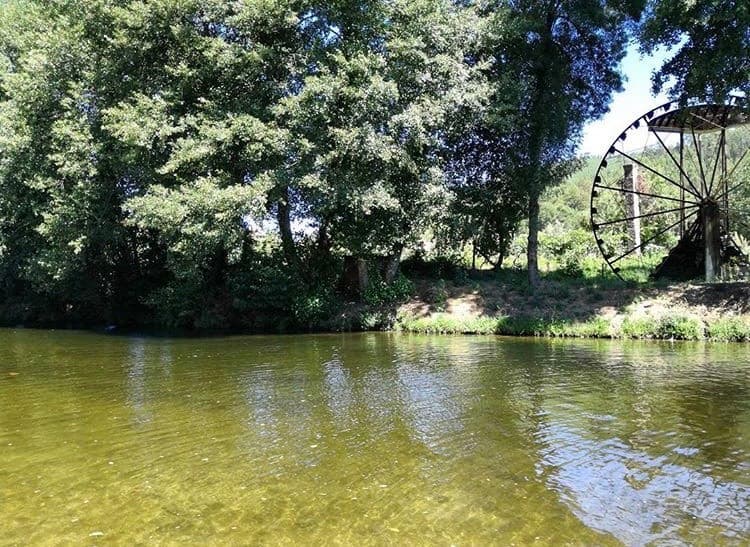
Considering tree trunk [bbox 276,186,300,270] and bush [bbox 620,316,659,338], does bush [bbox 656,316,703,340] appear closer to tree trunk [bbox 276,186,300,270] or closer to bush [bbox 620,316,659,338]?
bush [bbox 620,316,659,338]

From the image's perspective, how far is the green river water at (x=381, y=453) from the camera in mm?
5520

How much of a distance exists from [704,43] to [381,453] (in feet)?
58.4

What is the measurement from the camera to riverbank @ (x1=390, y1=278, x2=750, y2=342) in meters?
18.2

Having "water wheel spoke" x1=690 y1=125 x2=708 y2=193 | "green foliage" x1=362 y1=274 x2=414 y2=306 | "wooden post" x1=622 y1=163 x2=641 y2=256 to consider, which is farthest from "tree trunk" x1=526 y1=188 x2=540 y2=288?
"wooden post" x1=622 y1=163 x2=641 y2=256

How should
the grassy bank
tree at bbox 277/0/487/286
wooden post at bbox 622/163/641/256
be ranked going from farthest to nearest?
1. wooden post at bbox 622/163/641/256
2. tree at bbox 277/0/487/286
3. the grassy bank

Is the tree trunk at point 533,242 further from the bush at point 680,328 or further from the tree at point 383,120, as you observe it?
the bush at point 680,328

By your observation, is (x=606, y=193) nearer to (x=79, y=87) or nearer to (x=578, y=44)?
(x=578, y=44)

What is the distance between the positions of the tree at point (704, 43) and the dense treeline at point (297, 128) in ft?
0.26

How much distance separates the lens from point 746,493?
20.2 ft

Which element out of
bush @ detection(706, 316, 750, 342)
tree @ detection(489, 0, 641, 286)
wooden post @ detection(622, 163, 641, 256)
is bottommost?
bush @ detection(706, 316, 750, 342)

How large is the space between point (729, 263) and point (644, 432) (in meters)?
18.1

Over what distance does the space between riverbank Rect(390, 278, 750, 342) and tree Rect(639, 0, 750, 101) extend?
6.29 m

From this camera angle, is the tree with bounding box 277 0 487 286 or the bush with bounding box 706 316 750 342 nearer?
the bush with bounding box 706 316 750 342

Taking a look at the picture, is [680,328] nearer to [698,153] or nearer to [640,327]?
[640,327]
